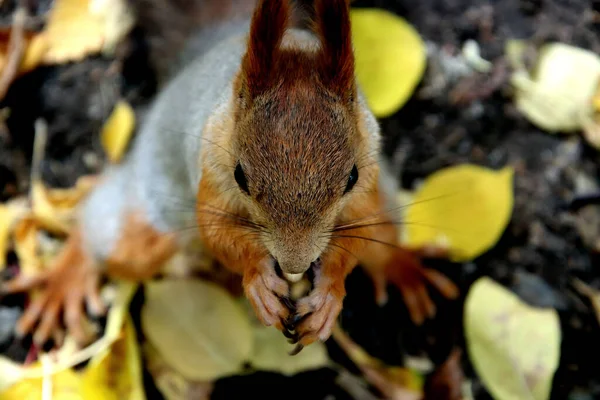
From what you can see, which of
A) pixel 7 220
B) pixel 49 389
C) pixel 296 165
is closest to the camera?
pixel 296 165

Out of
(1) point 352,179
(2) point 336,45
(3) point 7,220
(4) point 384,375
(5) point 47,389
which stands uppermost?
(2) point 336,45

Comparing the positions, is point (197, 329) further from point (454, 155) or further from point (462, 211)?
point (454, 155)

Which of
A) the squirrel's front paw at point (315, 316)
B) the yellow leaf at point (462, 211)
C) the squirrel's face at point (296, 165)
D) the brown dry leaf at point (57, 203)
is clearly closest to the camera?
the squirrel's face at point (296, 165)

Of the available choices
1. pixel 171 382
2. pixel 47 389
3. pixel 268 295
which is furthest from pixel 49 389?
pixel 268 295

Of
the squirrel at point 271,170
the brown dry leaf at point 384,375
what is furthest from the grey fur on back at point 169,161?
the brown dry leaf at point 384,375

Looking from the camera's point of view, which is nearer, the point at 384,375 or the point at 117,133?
the point at 384,375

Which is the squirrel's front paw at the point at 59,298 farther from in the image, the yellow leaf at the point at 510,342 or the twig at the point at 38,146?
the yellow leaf at the point at 510,342

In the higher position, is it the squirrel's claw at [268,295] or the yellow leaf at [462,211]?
the squirrel's claw at [268,295]

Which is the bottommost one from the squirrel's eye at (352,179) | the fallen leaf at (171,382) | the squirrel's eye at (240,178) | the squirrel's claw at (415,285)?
the fallen leaf at (171,382)
